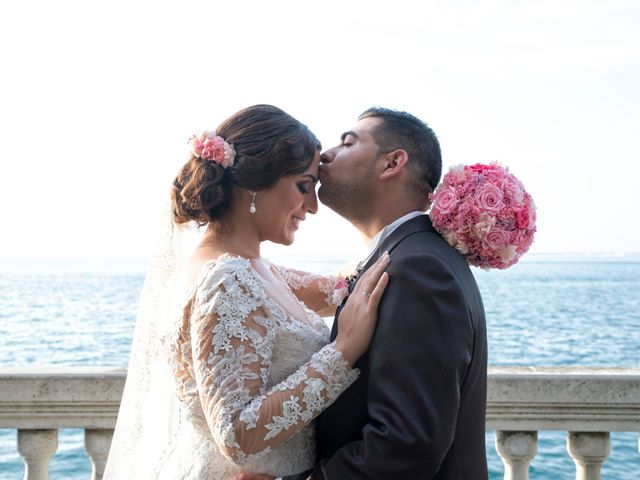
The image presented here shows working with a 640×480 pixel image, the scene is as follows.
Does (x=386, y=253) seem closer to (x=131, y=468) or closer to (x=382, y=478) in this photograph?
(x=382, y=478)

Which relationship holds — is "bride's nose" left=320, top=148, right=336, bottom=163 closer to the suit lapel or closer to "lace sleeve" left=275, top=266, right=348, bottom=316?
the suit lapel

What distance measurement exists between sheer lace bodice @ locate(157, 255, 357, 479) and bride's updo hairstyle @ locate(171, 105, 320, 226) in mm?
302

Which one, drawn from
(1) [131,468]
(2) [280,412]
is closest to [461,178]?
(2) [280,412]

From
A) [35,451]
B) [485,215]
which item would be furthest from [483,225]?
[35,451]

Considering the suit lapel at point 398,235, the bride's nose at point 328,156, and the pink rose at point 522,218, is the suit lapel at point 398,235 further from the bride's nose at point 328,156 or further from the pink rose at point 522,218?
the bride's nose at point 328,156

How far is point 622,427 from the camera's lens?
3764mm

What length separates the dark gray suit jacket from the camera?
258 centimetres

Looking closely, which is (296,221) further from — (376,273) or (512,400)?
(512,400)

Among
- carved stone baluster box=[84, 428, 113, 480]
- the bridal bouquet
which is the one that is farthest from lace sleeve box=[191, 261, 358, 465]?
carved stone baluster box=[84, 428, 113, 480]

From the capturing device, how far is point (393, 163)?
3.25 m

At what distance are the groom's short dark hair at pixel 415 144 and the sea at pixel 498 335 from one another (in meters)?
7.30

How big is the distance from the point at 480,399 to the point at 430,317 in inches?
19.5

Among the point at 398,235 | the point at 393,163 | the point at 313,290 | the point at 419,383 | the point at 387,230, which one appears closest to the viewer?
the point at 419,383

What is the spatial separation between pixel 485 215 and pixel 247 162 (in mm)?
A: 975
